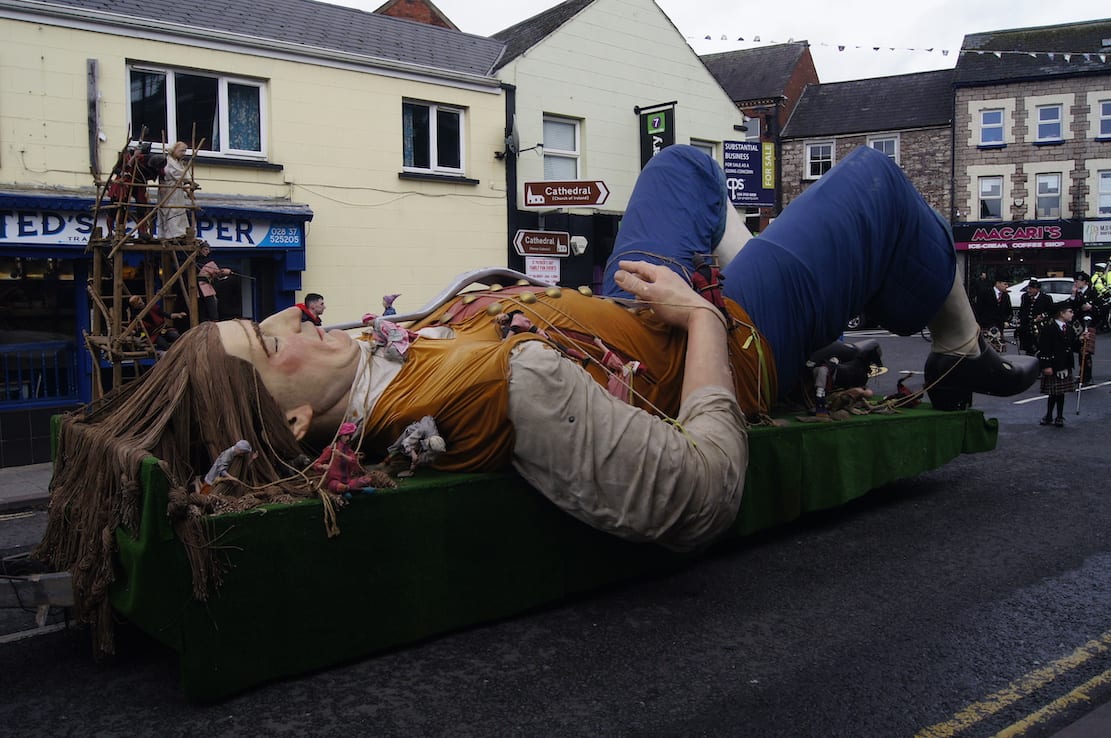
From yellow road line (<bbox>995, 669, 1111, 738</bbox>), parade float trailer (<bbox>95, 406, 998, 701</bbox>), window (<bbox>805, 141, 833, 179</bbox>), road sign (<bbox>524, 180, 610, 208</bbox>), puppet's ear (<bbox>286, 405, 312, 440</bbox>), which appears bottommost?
yellow road line (<bbox>995, 669, 1111, 738</bbox>)

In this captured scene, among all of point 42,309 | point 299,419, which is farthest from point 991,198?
point 299,419

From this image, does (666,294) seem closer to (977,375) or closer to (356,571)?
(356,571)

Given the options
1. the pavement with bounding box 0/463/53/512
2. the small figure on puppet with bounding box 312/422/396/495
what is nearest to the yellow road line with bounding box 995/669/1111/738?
the small figure on puppet with bounding box 312/422/396/495

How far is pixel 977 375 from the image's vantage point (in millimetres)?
5949

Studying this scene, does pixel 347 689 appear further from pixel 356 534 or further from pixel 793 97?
pixel 793 97

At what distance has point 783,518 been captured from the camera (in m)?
5.00

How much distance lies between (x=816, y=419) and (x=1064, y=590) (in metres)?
1.54

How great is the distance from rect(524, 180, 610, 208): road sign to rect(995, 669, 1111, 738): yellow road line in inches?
431

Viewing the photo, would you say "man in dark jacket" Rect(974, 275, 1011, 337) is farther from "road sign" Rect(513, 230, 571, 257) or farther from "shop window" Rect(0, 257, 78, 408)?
"shop window" Rect(0, 257, 78, 408)

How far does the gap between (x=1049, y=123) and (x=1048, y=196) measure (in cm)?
266

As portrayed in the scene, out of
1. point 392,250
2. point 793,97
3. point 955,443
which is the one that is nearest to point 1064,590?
point 955,443

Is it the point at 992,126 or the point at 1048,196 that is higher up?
the point at 992,126

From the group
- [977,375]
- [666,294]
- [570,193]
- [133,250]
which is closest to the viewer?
[666,294]

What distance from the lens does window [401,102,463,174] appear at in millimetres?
13727
